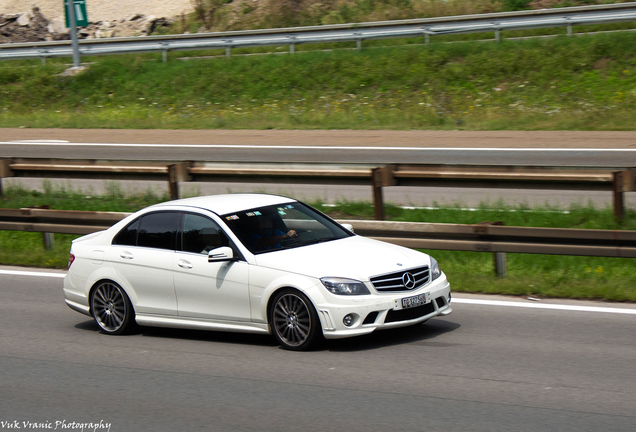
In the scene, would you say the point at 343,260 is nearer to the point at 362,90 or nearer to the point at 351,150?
the point at 351,150

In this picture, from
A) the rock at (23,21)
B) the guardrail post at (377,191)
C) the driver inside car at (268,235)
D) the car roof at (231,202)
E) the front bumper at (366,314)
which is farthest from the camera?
the rock at (23,21)

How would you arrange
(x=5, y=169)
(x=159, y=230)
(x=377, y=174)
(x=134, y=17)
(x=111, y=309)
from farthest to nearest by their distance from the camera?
(x=134, y=17), (x=5, y=169), (x=377, y=174), (x=111, y=309), (x=159, y=230)

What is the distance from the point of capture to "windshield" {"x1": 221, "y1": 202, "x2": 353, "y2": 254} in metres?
8.03

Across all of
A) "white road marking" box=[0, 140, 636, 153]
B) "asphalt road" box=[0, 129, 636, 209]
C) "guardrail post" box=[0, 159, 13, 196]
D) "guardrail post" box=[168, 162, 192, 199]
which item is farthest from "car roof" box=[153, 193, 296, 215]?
"white road marking" box=[0, 140, 636, 153]

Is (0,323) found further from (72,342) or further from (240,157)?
(240,157)

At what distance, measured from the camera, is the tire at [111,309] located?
340 inches

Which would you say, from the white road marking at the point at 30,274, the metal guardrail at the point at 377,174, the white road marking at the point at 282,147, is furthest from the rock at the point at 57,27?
the white road marking at the point at 30,274

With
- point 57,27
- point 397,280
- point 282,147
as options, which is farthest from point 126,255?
point 57,27

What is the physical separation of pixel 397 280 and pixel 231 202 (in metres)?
2.02

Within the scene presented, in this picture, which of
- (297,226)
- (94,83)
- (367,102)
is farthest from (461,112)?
(297,226)

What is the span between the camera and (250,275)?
25.4 feet

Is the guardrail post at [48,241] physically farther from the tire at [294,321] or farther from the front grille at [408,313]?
the front grille at [408,313]

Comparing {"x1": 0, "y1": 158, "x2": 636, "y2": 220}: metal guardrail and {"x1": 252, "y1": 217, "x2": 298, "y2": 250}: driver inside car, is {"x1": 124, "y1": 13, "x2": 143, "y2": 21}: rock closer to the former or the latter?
{"x1": 0, "y1": 158, "x2": 636, "y2": 220}: metal guardrail

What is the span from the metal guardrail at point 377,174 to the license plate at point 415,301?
12.6 feet
